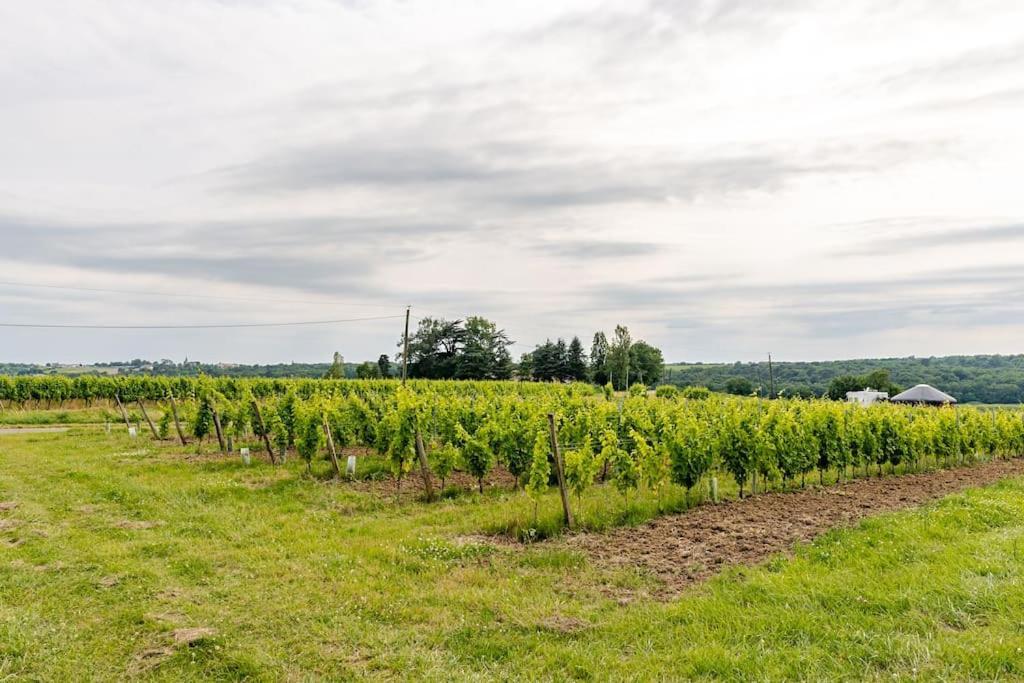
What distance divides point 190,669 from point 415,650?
1.80 m

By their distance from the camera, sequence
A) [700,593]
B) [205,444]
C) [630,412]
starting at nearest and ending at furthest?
1. [700,593]
2. [630,412]
3. [205,444]

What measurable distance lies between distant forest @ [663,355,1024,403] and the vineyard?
26.6 m

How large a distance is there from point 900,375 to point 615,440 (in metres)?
86.5

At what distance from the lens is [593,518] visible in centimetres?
952

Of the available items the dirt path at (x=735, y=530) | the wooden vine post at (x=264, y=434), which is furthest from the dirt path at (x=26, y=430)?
the dirt path at (x=735, y=530)

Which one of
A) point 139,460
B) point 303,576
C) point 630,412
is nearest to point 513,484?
point 630,412

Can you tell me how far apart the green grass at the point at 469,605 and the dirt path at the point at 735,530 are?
450 millimetres

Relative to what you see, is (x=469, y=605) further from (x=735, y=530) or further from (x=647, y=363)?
(x=647, y=363)

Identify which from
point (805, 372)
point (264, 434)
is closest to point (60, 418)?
point (264, 434)

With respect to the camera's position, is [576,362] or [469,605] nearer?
[469,605]

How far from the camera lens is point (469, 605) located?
6.30 meters

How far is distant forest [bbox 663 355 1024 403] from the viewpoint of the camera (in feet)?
198

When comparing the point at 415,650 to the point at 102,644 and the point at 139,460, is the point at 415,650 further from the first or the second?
the point at 139,460

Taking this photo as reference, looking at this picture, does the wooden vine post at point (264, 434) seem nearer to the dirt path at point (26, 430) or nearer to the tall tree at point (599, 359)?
the dirt path at point (26, 430)
